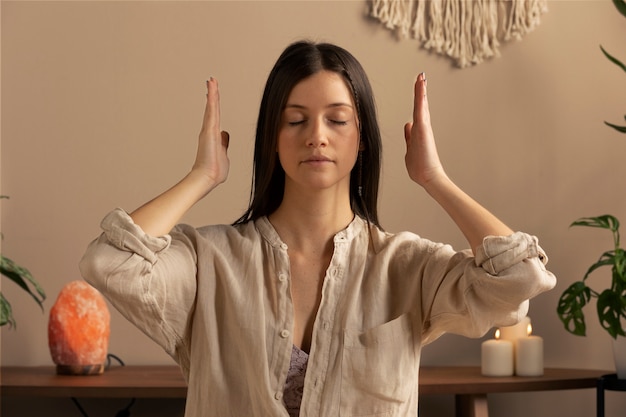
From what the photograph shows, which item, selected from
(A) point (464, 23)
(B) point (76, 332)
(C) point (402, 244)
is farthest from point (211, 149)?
(A) point (464, 23)

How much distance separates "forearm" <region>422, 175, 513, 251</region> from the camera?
1.32 m

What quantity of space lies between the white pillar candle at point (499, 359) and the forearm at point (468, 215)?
1029mm

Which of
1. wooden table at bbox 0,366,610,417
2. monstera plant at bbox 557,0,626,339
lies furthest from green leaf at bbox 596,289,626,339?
wooden table at bbox 0,366,610,417

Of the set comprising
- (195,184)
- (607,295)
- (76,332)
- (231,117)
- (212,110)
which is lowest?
A: (76,332)

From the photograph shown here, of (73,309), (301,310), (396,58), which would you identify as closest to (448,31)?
(396,58)

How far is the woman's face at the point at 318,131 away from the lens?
1.35 m

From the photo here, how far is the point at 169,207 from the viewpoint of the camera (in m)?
1.34

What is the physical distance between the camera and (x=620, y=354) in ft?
7.64

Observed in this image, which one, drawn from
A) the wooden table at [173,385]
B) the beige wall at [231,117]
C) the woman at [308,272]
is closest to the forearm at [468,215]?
the woman at [308,272]

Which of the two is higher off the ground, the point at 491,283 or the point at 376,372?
the point at 491,283

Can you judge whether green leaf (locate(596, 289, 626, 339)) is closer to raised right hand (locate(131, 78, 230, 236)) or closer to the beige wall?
the beige wall

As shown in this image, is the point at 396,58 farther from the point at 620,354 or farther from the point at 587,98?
the point at 620,354

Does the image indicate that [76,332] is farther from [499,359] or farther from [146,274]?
[146,274]

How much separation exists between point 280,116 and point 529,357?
1225 mm
